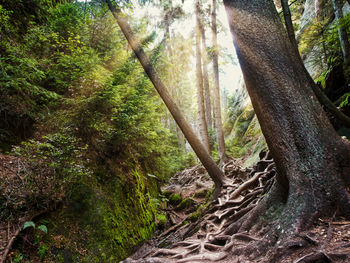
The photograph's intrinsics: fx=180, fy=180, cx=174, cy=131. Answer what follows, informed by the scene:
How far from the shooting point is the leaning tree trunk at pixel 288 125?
2.17 m

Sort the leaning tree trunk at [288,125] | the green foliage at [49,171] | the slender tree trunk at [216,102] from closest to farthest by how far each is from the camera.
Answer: the leaning tree trunk at [288,125] → the green foliage at [49,171] → the slender tree trunk at [216,102]

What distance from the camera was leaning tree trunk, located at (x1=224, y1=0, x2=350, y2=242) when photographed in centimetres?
217

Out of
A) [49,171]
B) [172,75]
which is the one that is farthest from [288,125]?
[172,75]

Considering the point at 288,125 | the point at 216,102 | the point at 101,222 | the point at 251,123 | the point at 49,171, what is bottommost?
the point at 101,222

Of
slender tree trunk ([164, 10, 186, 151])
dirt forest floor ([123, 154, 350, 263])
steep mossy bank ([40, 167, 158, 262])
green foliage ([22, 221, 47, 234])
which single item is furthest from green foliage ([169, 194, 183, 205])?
slender tree trunk ([164, 10, 186, 151])

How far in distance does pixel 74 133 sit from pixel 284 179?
17.7ft

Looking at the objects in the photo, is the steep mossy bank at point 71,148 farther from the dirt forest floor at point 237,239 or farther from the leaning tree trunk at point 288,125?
the leaning tree trunk at point 288,125

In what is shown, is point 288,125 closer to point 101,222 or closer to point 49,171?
point 101,222

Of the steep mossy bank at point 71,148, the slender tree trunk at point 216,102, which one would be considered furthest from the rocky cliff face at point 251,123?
the steep mossy bank at point 71,148

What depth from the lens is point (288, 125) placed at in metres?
2.40

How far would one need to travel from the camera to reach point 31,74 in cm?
461

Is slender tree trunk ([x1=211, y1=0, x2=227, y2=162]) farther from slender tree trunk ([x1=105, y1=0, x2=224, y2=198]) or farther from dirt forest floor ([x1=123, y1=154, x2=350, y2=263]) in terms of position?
slender tree trunk ([x1=105, y1=0, x2=224, y2=198])

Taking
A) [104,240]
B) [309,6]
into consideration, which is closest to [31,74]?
[104,240]

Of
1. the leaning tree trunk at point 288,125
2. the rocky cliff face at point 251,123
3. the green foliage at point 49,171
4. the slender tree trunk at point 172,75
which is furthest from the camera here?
the slender tree trunk at point 172,75
